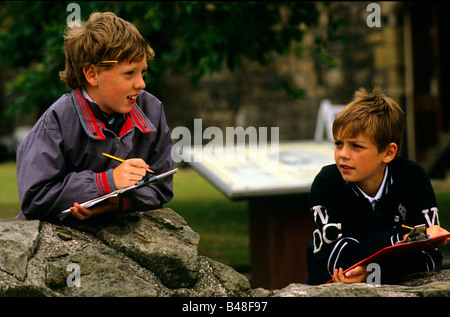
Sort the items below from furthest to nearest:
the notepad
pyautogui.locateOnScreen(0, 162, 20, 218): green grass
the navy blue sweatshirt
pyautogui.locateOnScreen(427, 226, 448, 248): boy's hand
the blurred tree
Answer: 1. pyautogui.locateOnScreen(0, 162, 20, 218): green grass
2. the blurred tree
3. the navy blue sweatshirt
4. pyautogui.locateOnScreen(427, 226, 448, 248): boy's hand
5. the notepad

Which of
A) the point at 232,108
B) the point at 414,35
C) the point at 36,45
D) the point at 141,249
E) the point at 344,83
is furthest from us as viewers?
the point at 232,108

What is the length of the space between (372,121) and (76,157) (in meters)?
1.11

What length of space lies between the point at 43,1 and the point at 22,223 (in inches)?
171

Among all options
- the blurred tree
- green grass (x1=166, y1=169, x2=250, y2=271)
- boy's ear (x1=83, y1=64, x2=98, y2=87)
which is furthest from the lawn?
boy's ear (x1=83, y1=64, x2=98, y2=87)

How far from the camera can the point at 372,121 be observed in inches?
95.7

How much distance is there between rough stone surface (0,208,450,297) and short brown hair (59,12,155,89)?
0.57m

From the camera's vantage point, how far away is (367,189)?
250 centimetres

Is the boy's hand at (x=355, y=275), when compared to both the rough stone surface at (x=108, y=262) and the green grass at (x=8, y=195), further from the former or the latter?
the green grass at (x=8, y=195)

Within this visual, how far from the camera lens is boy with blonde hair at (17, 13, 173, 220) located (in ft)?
7.16

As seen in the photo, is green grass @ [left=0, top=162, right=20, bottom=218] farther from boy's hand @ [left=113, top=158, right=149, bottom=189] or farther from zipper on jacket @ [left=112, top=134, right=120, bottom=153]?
boy's hand @ [left=113, top=158, right=149, bottom=189]

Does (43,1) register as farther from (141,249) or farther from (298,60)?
(298,60)

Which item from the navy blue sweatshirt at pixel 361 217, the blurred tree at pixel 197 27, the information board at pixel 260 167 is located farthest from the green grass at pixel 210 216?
the navy blue sweatshirt at pixel 361 217

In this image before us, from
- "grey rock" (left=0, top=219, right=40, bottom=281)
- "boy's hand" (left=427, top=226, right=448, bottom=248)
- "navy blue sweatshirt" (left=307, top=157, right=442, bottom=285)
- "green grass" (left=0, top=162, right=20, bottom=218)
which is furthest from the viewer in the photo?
"green grass" (left=0, top=162, right=20, bottom=218)

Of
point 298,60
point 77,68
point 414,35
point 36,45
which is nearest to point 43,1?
point 36,45
